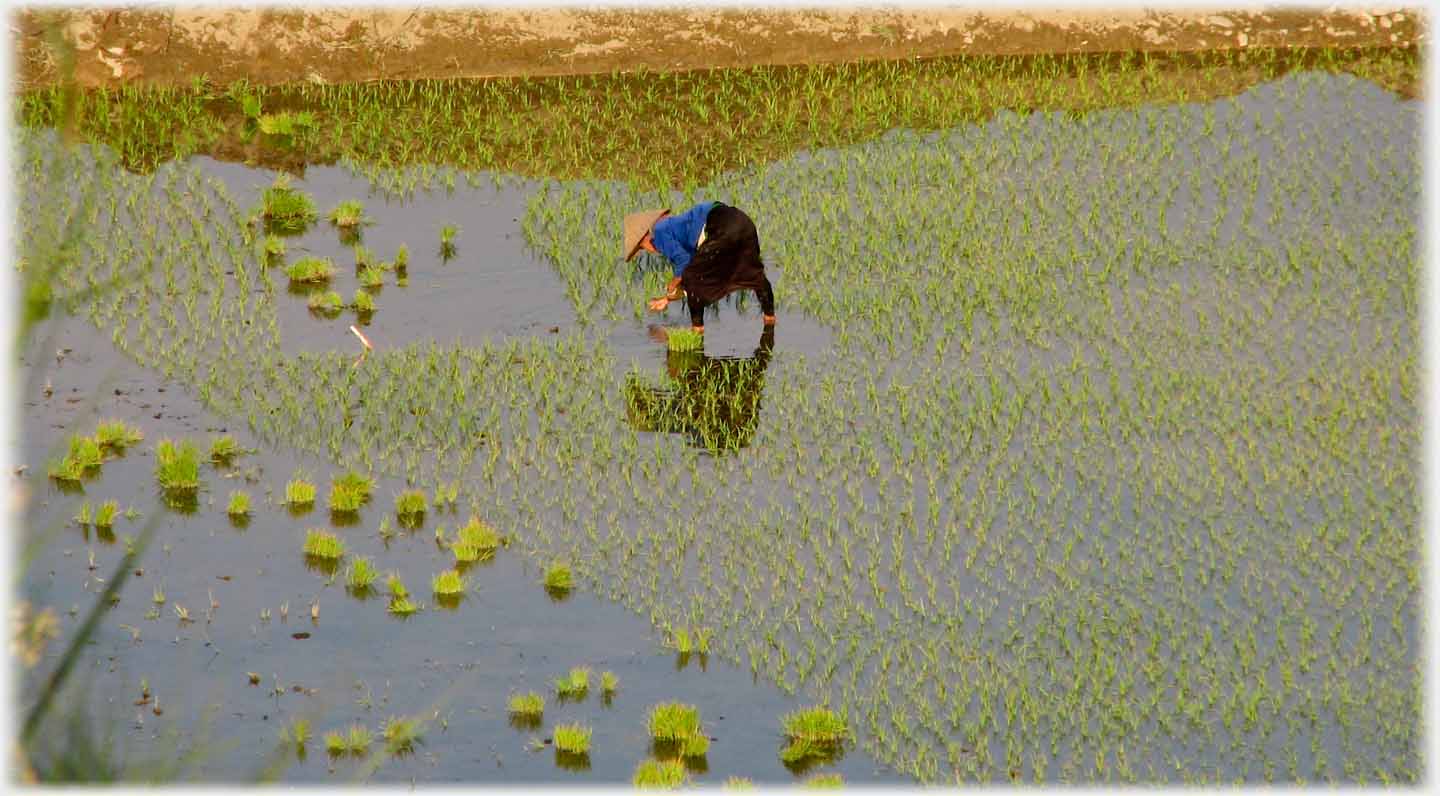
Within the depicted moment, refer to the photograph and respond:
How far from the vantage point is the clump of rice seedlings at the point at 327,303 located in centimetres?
983

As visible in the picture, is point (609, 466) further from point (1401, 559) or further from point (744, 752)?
point (1401, 559)

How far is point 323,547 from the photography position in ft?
22.2

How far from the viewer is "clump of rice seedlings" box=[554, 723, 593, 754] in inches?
210

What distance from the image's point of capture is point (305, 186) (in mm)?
12227

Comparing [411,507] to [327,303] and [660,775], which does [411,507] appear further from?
[327,303]

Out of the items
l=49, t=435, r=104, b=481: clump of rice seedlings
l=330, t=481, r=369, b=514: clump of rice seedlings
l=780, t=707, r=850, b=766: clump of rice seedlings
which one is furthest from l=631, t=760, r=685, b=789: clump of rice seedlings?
l=49, t=435, r=104, b=481: clump of rice seedlings

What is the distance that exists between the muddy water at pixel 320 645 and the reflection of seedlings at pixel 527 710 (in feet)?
0.10

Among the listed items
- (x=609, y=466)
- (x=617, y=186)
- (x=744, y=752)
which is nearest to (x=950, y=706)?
(x=744, y=752)

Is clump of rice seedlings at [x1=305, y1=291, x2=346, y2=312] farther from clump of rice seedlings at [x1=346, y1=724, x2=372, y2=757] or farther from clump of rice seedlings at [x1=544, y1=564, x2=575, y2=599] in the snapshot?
clump of rice seedlings at [x1=346, y1=724, x2=372, y2=757]

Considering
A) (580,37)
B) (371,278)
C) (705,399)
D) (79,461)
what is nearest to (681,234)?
(705,399)

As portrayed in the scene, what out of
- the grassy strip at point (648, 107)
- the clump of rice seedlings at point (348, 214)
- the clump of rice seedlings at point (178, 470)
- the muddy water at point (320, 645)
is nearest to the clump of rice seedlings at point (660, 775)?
the muddy water at point (320, 645)

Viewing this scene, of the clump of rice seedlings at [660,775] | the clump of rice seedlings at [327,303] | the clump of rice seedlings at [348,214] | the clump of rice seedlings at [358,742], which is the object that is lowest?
the clump of rice seedlings at [358,742]

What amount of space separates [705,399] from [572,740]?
338cm

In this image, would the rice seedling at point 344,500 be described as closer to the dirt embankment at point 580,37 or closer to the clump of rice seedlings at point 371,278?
the clump of rice seedlings at point 371,278
